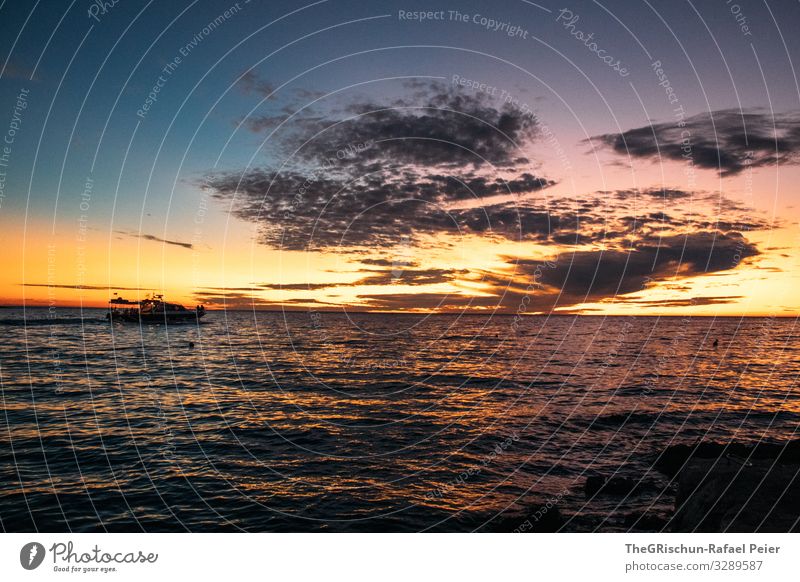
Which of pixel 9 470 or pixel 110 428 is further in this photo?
pixel 110 428

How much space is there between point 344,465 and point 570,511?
10.6 meters

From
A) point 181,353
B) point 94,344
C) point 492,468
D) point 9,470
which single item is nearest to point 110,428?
point 9,470

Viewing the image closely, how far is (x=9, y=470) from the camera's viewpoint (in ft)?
70.5
